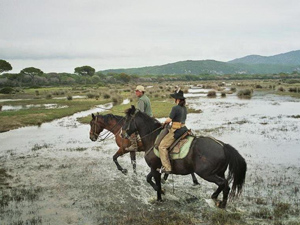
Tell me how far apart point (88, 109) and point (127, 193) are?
91.5 feet

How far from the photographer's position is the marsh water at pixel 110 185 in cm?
781

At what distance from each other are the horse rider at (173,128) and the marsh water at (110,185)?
153 cm

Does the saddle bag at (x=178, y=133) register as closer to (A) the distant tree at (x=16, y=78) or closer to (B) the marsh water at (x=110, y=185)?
(B) the marsh water at (x=110, y=185)

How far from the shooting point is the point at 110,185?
10219 millimetres

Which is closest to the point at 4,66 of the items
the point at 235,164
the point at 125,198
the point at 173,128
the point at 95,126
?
the point at 95,126

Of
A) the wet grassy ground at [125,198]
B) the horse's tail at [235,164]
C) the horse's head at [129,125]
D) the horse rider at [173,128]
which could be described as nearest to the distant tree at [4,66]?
the wet grassy ground at [125,198]

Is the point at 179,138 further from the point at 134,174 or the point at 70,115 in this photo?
the point at 70,115

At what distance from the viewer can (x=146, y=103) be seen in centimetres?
1060

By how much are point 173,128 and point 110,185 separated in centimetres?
396

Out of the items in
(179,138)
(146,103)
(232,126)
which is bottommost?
(232,126)

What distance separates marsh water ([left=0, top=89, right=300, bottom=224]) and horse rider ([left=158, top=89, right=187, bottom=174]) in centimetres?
153

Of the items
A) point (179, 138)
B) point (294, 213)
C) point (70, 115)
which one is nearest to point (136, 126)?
point (179, 138)

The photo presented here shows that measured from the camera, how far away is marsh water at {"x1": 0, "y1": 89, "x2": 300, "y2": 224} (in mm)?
7812

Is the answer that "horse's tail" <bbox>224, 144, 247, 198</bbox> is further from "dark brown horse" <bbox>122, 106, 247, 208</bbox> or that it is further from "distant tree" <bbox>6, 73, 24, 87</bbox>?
"distant tree" <bbox>6, 73, 24, 87</bbox>
